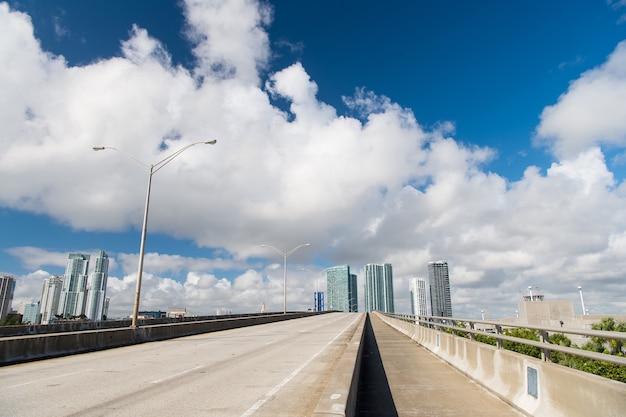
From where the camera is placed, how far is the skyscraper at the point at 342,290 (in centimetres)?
14950

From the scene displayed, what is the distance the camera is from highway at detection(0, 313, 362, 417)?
6887mm

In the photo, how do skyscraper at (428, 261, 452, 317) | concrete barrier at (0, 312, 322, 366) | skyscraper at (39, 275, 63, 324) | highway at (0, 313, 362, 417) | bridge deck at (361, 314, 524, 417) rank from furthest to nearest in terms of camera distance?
skyscraper at (428, 261, 452, 317) → skyscraper at (39, 275, 63, 324) → concrete barrier at (0, 312, 322, 366) → bridge deck at (361, 314, 524, 417) → highway at (0, 313, 362, 417)

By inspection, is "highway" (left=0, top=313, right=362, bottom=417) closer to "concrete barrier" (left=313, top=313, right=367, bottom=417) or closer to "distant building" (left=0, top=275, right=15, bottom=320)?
"concrete barrier" (left=313, top=313, right=367, bottom=417)

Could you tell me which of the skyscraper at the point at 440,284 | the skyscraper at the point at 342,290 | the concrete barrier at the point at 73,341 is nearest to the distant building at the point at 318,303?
the skyscraper at the point at 342,290

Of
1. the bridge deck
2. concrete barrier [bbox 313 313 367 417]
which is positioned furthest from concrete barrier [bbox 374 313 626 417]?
concrete barrier [bbox 313 313 367 417]

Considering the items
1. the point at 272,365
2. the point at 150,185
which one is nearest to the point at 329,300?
the point at 150,185

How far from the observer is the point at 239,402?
735 cm

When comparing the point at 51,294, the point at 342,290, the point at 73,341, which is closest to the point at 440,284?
the point at 342,290

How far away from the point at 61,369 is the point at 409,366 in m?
9.95

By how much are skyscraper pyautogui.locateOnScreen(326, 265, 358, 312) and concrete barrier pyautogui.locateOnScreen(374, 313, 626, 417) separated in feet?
454

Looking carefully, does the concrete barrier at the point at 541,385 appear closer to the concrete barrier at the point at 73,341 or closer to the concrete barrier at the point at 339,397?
the concrete barrier at the point at 339,397

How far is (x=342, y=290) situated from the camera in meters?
158

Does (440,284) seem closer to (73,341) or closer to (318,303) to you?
(318,303)

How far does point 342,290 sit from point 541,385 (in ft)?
505
